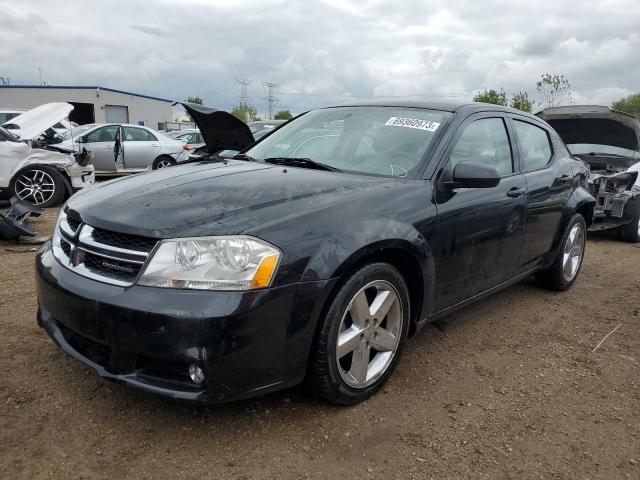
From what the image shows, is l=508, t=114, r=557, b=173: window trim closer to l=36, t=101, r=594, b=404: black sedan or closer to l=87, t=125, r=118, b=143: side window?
l=36, t=101, r=594, b=404: black sedan

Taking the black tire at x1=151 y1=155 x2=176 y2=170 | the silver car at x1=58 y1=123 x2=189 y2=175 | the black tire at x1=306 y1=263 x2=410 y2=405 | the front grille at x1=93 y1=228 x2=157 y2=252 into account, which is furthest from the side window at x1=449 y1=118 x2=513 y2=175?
the black tire at x1=151 y1=155 x2=176 y2=170

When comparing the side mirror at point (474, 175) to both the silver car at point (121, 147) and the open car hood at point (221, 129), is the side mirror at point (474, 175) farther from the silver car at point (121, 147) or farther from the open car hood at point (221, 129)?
the silver car at point (121, 147)

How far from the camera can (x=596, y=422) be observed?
2666 mm

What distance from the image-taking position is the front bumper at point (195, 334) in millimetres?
2072

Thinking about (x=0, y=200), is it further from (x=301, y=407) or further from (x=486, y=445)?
(x=486, y=445)

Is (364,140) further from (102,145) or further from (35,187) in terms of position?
(102,145)

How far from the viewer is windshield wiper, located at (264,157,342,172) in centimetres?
312

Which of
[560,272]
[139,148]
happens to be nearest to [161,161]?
[139,148]

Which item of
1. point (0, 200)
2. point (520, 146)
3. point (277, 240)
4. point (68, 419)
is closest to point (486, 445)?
point (277, 240)

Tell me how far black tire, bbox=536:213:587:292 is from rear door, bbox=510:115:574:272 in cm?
24

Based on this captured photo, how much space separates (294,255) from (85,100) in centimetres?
4231

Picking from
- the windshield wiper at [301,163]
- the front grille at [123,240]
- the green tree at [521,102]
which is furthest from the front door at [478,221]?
the green tree at [521,102]

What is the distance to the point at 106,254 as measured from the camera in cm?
229

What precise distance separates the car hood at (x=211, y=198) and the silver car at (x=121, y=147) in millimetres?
8855
